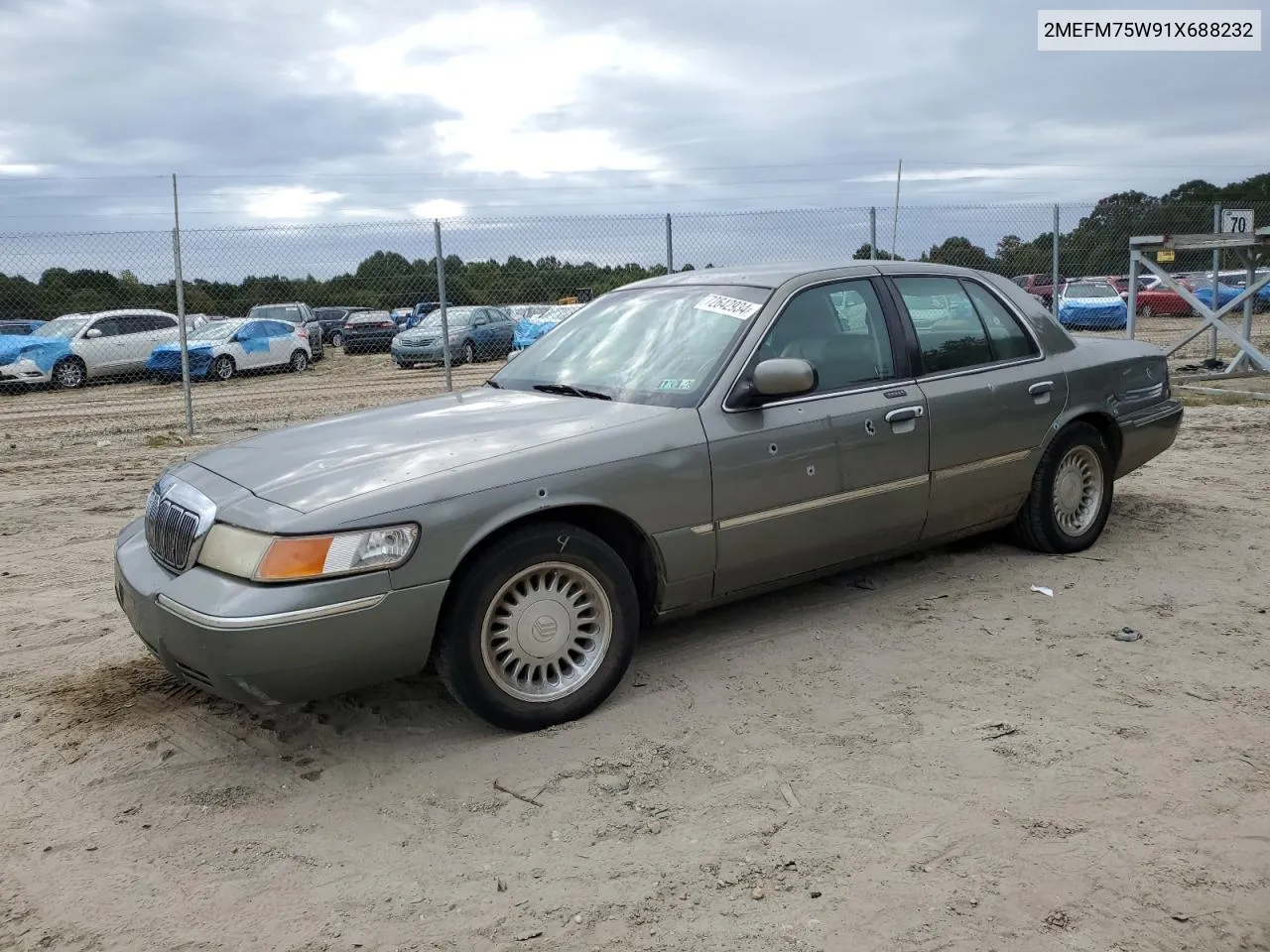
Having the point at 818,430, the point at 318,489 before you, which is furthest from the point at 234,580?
the point at 818,430

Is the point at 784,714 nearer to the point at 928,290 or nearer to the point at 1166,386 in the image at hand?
the point at 928,290

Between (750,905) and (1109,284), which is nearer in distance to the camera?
(750,905)

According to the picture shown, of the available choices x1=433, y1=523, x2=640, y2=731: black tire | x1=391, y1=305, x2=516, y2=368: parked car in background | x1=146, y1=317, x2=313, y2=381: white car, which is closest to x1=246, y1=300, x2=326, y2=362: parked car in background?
x1=146, y1=317, x2=313, y2=381: white car

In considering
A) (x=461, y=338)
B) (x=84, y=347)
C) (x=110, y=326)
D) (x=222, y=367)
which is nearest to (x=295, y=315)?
(x=222, y=367)

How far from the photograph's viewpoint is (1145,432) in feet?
19.6

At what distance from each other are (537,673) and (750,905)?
52.2 inches

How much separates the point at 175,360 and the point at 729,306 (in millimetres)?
18715

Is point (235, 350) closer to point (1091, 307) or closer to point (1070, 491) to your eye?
point (1091, 307)

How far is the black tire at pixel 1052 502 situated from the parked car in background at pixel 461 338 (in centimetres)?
1852

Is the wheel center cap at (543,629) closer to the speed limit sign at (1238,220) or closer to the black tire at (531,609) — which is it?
the black tire at (531,609)

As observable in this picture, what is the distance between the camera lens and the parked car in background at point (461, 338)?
76.3 feet

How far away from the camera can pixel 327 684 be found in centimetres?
345

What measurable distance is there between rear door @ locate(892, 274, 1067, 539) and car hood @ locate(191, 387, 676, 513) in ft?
4.96

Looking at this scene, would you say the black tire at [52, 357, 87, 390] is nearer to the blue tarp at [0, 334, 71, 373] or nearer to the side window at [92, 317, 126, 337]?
the blue tarp at [0, 334, 71, 373]
